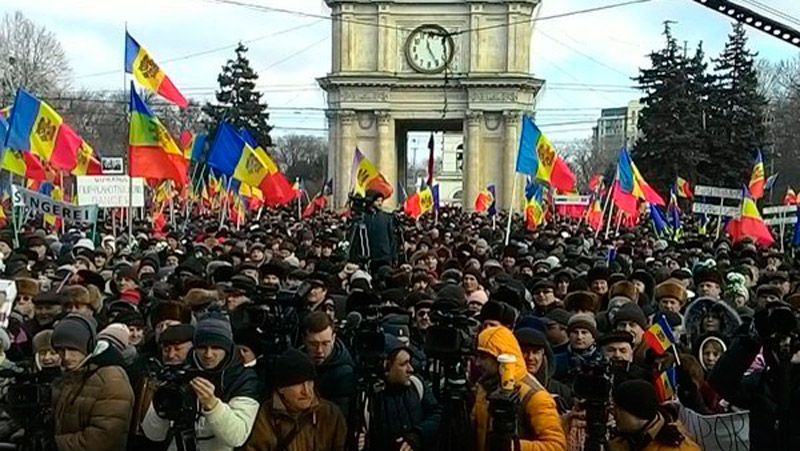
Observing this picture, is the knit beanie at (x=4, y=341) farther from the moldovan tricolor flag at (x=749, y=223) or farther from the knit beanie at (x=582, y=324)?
the moldovan tricolor flag at (x=749, y=223)

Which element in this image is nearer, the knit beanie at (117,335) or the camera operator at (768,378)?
the camera operator at (768,378)

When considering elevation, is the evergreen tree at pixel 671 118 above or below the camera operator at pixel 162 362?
above

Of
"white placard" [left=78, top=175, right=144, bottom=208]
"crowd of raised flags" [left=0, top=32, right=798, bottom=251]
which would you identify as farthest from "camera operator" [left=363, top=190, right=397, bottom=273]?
"white placard" [left=78, top=175, right=144, bottom=208]

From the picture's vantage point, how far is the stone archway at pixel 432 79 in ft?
216

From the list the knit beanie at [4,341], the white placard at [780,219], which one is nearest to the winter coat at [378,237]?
the knit beanie at [4,341]

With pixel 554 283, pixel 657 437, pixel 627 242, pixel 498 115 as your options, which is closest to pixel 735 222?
pixel 627 242

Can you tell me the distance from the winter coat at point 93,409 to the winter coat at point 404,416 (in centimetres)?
140

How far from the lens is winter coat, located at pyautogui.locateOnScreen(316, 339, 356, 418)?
6.87m

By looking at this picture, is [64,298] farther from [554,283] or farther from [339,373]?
[554,283]

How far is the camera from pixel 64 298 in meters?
9.74

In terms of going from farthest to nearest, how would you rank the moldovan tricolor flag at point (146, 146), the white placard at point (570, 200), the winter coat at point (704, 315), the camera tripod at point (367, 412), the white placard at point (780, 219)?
the white placard at point (570, 200) → the white placard at point (780, 219) → the moldovan tricolor flag at point (146, 146) → the winter coat at point (704, 315) → the camera tripod at point (367, 412)

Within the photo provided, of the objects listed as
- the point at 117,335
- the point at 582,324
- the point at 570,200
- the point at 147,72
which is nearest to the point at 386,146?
the point at 570,200

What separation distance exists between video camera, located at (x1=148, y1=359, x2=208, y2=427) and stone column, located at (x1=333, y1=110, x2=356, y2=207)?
60638mm

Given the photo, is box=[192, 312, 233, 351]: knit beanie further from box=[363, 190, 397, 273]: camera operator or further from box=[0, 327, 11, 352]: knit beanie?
box=[363, 190, 397, 273]: camera operator
